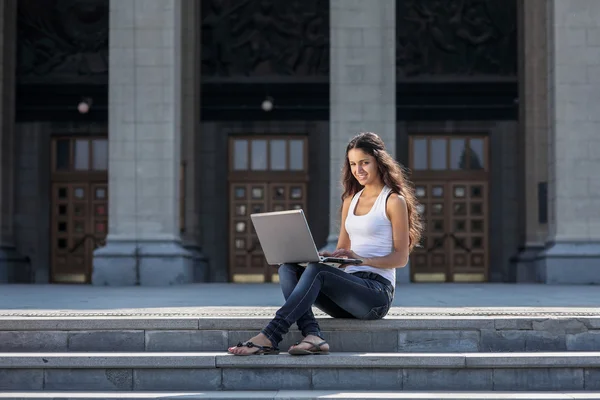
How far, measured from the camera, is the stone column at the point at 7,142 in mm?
23031

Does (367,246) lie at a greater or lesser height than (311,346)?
greater

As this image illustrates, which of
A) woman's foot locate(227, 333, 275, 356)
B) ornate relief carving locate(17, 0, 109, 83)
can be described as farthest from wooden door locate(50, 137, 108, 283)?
woman's foot locate(227, 333, 275, 356)

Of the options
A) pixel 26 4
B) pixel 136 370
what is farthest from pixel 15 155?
pixel 136 370

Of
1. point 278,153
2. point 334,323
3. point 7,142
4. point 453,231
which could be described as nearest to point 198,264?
point 278,153

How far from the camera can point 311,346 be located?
7.72m

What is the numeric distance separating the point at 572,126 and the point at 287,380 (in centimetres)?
1320

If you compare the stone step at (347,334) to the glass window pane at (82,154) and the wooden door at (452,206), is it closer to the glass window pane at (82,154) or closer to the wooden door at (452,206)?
the wooden door at (452,206)

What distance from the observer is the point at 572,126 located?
19.2 metres

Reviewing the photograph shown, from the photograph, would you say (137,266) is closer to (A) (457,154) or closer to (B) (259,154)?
(B) (259,154)

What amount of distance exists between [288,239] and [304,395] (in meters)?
1.37

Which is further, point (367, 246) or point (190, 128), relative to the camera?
point (190, 128)

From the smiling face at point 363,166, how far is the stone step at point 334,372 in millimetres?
1594

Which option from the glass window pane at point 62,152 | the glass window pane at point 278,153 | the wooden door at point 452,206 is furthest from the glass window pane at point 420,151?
the glass window pane at point 62,152

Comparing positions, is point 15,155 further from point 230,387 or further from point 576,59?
point 230,387
